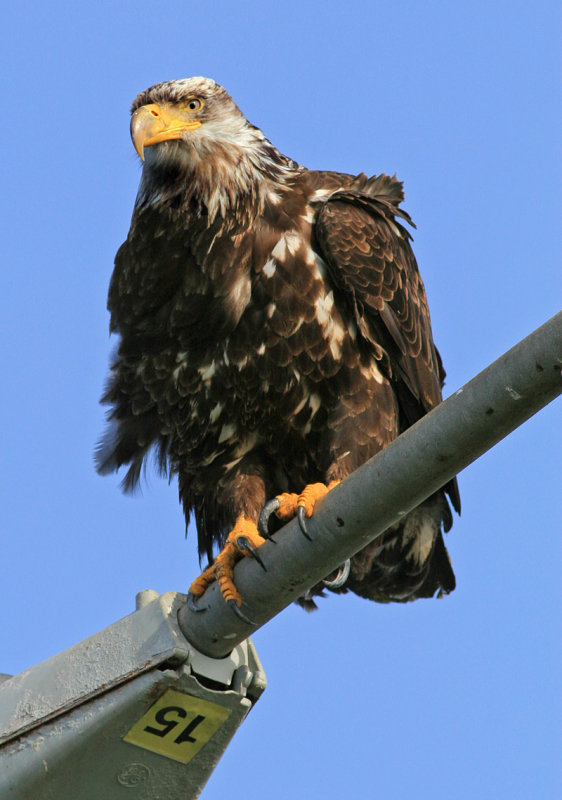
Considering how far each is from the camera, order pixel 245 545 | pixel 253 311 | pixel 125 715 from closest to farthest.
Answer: pixel 125 715 < pixel 245 545 < pixel 253 311

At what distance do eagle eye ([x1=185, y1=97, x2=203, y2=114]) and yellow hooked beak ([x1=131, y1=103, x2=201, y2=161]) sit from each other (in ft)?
0.19

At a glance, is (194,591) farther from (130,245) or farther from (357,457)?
(130,245)

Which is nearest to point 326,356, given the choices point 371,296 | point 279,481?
point 371,296

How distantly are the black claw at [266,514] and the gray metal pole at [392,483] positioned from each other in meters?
0.58

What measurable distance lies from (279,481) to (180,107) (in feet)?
6.12

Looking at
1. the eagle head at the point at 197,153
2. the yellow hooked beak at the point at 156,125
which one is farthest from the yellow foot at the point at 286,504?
the yellow hooked beak at the point at 156,125

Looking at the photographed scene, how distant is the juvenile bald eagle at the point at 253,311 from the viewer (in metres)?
5.38

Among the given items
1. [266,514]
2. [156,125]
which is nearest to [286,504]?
[266,514]

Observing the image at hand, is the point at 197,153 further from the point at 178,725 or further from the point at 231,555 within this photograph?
the point at 178,725

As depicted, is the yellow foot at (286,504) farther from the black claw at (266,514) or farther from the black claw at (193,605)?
the black claw at (193,605)

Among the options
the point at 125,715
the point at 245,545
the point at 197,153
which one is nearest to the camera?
the point at 125,715

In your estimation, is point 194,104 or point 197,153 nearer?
point 197,153

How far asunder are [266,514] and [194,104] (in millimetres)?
2138

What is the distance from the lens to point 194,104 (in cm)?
562
